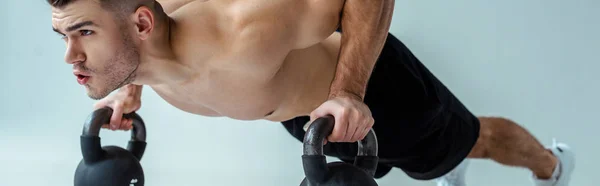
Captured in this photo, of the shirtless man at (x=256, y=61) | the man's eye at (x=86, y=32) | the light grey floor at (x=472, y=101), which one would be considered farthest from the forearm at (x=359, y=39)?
the light grey floor at (x=472, y=101)

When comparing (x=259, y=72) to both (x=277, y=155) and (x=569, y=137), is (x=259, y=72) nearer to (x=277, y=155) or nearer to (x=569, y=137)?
(x=277, y=155)

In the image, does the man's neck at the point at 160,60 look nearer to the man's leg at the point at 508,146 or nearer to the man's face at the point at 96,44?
the man's face at the point at 96,44

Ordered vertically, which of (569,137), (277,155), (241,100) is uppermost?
(241,100)

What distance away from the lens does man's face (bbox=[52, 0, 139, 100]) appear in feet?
2.62

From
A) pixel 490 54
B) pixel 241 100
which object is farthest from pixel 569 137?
pixel 241 100

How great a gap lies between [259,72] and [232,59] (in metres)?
0.05

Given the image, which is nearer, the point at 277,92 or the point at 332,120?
the point at 332,120

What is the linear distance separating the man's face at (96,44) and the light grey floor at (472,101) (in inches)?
40.1

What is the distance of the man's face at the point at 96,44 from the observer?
80 centimetres

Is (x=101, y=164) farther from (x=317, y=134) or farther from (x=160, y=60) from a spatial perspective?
(x=317, y=134)

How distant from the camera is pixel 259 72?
0.92 m

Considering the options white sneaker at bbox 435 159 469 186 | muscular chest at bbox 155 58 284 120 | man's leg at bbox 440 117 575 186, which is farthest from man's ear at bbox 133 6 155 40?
white sneaker at bbox 435 159 469 186

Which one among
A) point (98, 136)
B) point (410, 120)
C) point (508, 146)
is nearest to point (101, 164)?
point (98, 136)

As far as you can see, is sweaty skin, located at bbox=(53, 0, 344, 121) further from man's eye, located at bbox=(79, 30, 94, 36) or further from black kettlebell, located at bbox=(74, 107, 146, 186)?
black kettlebell, located at bbox=(74, 107, 146, 186)
